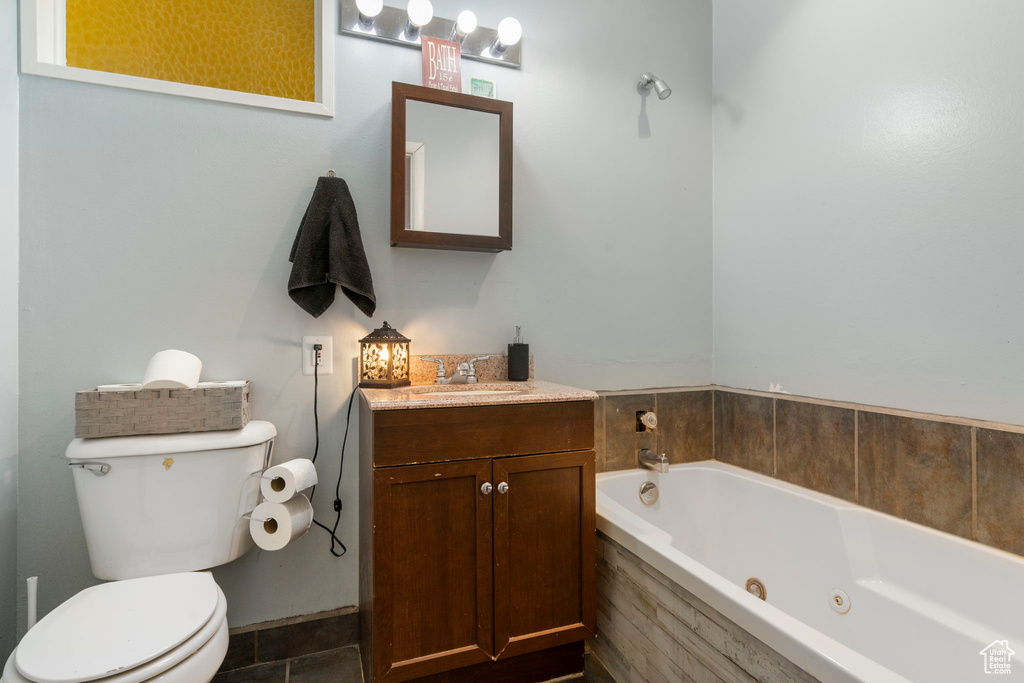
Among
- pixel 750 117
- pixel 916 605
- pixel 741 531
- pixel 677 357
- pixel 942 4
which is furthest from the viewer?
pixel 677 357

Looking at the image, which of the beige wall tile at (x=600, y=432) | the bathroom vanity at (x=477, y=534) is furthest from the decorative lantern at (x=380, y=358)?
the beige wall tile at (x=600, y=432)

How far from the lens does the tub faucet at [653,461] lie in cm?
199

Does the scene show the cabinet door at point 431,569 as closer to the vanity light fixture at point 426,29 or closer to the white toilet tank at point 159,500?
the white toilet tank at point 159,500

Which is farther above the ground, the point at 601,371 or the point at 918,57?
the point at 918,57

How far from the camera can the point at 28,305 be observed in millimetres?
1502

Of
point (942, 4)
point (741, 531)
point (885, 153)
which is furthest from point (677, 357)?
point (942, 4)

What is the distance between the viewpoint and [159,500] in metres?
1.38

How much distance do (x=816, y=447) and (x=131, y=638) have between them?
206cm

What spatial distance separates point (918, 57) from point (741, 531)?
66.3 inches

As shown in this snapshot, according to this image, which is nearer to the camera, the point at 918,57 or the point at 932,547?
the point at 932,547

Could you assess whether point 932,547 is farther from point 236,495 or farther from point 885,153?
point 236,495

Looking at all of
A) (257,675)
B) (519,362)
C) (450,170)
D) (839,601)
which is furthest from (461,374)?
(839,601)

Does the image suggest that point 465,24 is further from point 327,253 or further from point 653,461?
point 653,461

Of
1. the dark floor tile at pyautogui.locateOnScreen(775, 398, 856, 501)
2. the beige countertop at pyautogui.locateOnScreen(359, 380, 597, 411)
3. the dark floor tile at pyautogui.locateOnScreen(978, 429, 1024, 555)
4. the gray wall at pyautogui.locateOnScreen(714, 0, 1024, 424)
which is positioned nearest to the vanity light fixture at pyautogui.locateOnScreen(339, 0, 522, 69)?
the gray wall at pyautogui.locateOnScreen(714, 0, 1024, 424)
